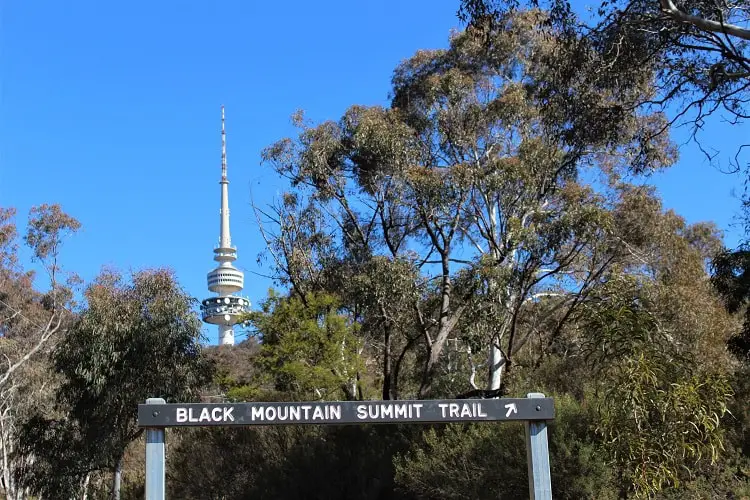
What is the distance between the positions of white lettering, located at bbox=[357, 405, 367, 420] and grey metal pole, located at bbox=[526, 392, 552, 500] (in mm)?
1484

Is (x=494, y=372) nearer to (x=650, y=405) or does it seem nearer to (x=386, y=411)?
(x=650, y=405)

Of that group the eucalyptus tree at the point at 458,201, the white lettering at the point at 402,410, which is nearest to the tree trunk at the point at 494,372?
the eucalyptus tree at the point at 458,201

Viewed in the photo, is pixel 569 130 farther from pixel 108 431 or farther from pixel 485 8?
pixel 108 431

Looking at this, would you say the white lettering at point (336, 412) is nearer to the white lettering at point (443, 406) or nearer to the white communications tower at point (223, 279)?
the white lettering at point (443, 406)

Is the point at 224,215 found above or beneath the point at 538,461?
above

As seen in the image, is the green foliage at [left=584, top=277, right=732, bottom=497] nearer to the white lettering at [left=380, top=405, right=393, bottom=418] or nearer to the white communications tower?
the white lettering at [left=380, top=405, right=393, bottom=418]

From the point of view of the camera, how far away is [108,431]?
66.6ft

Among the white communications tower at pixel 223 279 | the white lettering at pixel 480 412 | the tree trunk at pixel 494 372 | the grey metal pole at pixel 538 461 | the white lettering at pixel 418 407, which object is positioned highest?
the white communications tower at pixel 223 279

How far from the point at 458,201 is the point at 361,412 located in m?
12.4

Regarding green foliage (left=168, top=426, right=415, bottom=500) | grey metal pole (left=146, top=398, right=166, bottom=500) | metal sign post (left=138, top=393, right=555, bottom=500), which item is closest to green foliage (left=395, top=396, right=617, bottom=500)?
green foliage (left=168, top=426, right=415, bottom=500)

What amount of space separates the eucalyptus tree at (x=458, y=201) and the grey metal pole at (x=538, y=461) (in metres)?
10.1

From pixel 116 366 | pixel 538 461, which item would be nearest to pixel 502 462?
pixel 538 461

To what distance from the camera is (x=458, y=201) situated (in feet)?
64.5

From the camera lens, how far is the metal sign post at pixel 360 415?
7.66 m
